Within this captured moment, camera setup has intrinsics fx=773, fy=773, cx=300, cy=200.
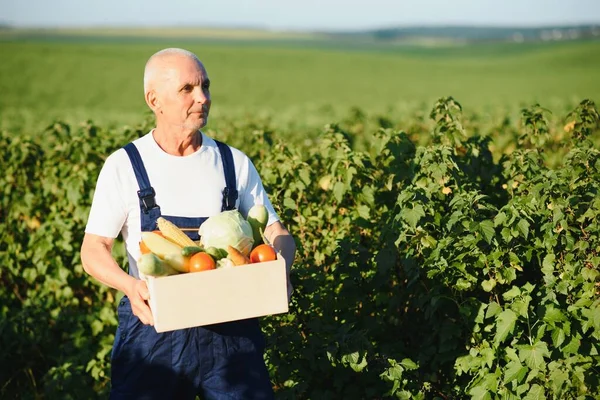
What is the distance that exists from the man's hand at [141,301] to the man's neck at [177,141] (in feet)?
1.77

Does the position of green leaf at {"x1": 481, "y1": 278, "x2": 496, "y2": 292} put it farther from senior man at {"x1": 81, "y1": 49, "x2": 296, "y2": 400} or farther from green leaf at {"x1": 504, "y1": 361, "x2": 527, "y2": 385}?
senior man at {"x1": 81, "y1": 49, "x2": 296, "y2": 400}

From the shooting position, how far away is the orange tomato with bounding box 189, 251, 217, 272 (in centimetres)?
245

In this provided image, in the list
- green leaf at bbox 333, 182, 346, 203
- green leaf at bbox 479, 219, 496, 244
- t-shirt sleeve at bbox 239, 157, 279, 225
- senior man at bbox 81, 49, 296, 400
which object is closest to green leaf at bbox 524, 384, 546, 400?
green leaf at bbox 479, 219, 496, 244

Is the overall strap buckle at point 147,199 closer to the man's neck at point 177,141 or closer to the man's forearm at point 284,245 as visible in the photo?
the man's neck at point 177,141

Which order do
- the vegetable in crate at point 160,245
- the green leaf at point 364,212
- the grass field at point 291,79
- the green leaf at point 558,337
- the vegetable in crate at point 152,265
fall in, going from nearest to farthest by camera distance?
the vegetable in crate at point 152,265 < the vegetable in crate at point 160,245 < the green leaf at point 558,337 < the green leaf at point 364,212 < the grass field at point 291,79

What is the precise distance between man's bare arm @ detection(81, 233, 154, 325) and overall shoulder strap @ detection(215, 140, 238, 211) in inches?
17.0

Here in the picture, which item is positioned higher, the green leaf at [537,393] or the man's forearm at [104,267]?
the man's forearm at [104,267]

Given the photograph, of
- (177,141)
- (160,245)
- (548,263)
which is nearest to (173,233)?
(160,245)

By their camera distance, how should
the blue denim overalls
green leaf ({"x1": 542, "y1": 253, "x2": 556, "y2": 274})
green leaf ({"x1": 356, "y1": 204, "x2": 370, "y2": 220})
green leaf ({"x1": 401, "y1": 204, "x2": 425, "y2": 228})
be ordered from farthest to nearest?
green leaf ({"x1": 356, "y1": 204, "x2": 370, "y2": 220}) → green leaf ({"x1": 401, "y1": 204, "x2": 425, "y2": 228}) → green leaf ({"x1": 542, "y1": 253, "x2": 556, "y2": 274}) → the blue denim overalls

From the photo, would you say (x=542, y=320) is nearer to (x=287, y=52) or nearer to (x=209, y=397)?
(x=209, y=397)

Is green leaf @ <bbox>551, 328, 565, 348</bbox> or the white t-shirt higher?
the white t-shirt

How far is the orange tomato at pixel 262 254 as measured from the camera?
254cm

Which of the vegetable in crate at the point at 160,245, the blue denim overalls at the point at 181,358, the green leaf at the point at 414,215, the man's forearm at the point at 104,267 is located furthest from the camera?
the green leaf at the point at 414,215

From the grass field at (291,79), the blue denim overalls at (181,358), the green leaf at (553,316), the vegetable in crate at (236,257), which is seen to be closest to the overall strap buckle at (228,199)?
the blue denim overalls at (181,358)
